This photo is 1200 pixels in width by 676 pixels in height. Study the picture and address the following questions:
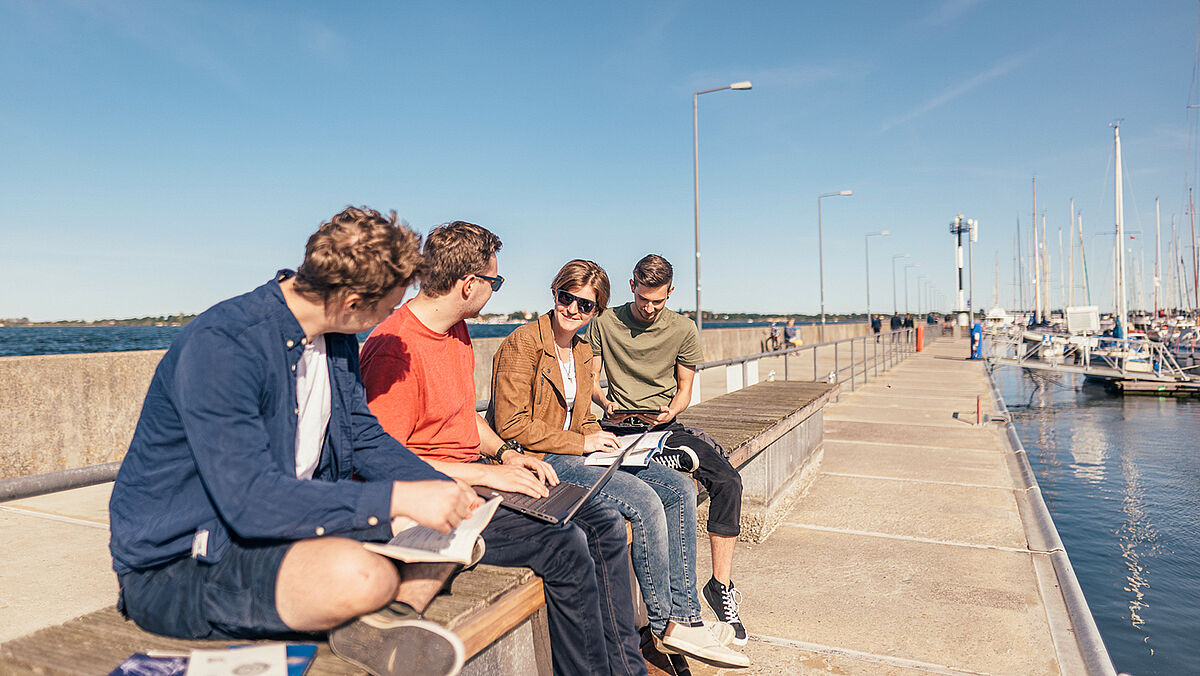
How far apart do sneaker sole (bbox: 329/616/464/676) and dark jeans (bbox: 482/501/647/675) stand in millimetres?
585

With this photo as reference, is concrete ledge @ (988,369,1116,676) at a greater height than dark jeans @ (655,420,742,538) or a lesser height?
lesser

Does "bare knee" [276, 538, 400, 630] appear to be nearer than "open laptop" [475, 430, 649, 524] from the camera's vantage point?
Yes

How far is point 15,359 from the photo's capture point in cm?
597

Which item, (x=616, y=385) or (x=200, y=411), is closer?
(x=200, y=411)

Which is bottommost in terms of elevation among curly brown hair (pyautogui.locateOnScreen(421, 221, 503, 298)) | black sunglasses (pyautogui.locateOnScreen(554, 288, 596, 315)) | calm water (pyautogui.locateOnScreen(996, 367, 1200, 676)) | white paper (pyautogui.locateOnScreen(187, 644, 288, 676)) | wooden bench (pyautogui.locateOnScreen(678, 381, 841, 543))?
calm water (pyautogui.locateOnScreen(996, 367, 1200, 676))

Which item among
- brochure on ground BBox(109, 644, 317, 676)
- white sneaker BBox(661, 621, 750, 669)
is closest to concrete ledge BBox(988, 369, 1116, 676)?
white sneaker BBox(661, 621, 750, 669)

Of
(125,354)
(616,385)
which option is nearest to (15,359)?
(125,354)

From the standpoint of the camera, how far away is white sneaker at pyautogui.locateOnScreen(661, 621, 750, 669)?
2.91 m

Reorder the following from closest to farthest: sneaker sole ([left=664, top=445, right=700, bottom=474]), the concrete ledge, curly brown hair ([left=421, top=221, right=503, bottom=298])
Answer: curly brown hair ([left=421, top=221, right=503, bottom=298])
the concrete ledge
sneaker sole ([left=664, top=445, right=700, bottom=474])

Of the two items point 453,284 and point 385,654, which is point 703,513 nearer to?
point 453,284

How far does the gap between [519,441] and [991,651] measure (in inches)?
93.6

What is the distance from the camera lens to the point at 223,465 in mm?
1568

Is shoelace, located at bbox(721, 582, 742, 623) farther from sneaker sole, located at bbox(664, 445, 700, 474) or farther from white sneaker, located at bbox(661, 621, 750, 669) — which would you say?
sneaker sole, located at bbox(664, 445, 700, 474)

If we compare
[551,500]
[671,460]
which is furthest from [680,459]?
[551,500]
